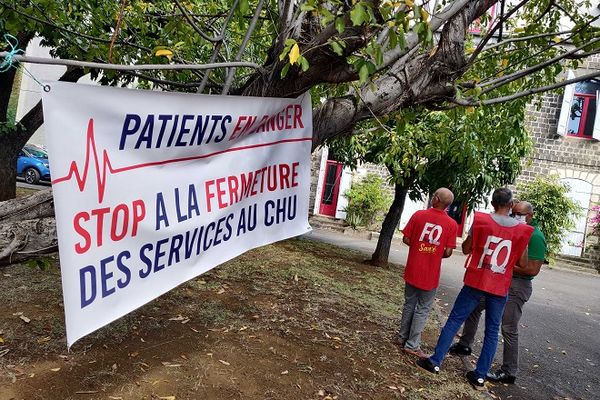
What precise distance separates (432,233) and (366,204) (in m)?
13.0

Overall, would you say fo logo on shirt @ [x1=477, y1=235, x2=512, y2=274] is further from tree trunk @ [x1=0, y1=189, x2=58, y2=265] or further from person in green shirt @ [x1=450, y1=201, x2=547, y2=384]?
A: tree trunk @ [x1=0, y1=189, x2=58, y2=265]

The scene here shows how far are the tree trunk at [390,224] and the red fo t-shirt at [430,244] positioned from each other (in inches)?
184

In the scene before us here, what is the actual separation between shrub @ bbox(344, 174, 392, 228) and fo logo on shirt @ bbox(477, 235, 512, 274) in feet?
43.1

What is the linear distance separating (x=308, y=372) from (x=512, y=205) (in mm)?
2492

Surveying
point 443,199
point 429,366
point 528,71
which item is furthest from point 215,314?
point 528,71

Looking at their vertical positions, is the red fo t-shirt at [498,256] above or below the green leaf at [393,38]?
below

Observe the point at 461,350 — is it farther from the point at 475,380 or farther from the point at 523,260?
the point at 523,260

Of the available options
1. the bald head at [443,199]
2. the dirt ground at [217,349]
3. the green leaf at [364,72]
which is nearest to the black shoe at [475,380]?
the dirt ground at [217,349]

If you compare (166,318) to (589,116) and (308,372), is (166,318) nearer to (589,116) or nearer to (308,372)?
(308,372)

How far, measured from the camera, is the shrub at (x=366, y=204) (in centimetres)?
1733

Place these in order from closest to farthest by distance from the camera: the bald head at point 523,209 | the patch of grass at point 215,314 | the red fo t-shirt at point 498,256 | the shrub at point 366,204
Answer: the red fo t-shirt at point 498,256 → the bald head at point 523,209 → the patch of grass at point 215,314 → the shrub at point 366,204

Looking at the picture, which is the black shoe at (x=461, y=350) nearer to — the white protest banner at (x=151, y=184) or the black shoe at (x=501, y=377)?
the black shoe at (x=501, y=377)

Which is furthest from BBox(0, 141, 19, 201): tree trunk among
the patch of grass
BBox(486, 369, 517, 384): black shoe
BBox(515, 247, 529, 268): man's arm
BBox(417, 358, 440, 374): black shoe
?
BBox(515, 247, 529, 268): man's arm

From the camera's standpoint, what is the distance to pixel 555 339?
665cm
